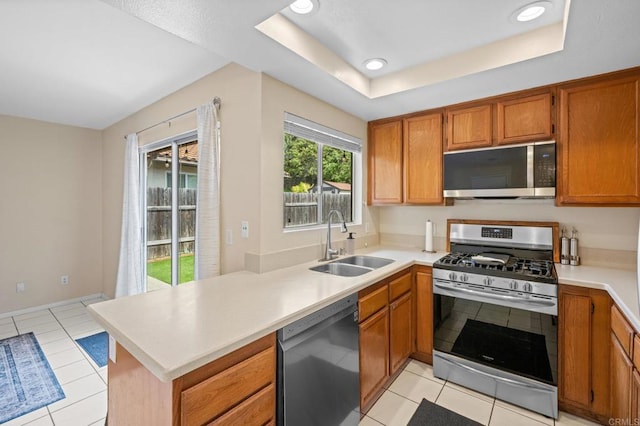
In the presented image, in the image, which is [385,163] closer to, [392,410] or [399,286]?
[399,286]

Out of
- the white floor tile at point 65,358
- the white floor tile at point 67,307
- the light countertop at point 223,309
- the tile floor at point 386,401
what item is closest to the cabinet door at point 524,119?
the light countertop at point 223,309

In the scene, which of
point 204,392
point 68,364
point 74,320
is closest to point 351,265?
point 204,392

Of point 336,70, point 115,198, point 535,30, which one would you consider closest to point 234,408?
point 336,70

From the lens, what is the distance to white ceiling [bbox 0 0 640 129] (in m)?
1.49

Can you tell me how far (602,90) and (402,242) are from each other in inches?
81.2

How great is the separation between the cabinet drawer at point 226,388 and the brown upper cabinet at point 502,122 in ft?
8.07

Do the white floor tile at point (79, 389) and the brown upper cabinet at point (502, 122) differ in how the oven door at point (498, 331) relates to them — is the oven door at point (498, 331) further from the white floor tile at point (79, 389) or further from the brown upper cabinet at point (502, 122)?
the white floor tile at point (79, 389)

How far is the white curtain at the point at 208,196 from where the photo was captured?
2295mm

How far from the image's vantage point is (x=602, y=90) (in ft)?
6.79

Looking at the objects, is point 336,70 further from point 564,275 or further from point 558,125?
point 564,275

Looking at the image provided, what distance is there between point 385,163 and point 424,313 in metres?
1.57

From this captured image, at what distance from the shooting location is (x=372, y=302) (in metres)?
1.96

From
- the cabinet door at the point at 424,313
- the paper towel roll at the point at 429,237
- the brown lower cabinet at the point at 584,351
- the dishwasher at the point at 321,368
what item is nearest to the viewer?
the dishwasher at the point at 321,368

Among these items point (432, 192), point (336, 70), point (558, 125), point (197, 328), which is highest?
point (336, 70)
